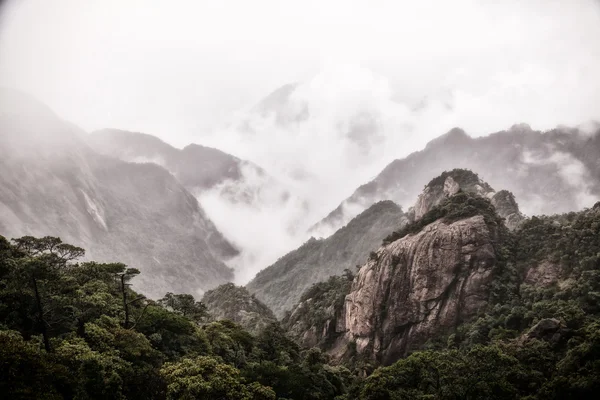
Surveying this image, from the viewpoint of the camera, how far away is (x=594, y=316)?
62312 mm

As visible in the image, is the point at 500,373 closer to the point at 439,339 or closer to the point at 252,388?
the point at 252,388

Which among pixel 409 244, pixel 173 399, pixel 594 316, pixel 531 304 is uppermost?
pixel 409 244

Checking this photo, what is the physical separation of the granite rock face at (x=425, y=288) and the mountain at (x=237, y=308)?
39609 millimetres

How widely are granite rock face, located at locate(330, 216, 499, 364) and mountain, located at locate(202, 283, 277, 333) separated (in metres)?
39.6

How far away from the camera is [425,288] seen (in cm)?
9338

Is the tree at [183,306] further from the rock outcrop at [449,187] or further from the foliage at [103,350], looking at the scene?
the rock outcrop at [449,187]

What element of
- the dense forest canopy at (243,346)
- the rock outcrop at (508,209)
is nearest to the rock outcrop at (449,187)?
the rock outcrop at (508,209)

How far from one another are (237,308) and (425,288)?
79495mm

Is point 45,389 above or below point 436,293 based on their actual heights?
below

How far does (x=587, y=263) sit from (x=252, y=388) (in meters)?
65.7

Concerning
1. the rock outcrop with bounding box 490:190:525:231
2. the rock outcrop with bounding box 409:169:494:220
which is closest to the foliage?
the rock outcrop with bounding box 490:190:525:231

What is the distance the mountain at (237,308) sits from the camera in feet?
445

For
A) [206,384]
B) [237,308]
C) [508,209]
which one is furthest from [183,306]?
[508,209]

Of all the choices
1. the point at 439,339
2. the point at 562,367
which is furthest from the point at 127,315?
the point at 439,339
